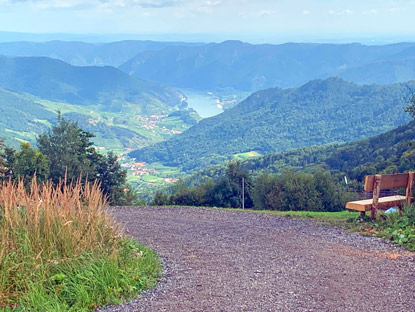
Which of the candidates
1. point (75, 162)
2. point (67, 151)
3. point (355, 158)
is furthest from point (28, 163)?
point (355, 158)

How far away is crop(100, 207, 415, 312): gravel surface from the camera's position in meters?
5.16

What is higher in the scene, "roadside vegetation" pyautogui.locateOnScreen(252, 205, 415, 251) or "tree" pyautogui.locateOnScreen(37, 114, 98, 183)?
"tree" pyautogui.locateOnScreen(37, 114, 98, 183)

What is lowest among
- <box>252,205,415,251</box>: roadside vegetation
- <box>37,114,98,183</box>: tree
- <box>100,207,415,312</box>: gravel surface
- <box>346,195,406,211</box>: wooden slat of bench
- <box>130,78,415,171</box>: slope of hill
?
<box>100,207,415,312</box>: gravel surface

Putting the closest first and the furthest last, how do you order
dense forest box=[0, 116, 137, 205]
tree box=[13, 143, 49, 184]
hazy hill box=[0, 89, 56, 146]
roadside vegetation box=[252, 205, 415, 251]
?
roadside vegetation box=[252, 205, 415, 251], tree box=[13, 143, 49, 184], dense forest box=[0, 116, 137, 205], hazy hill box=[0, 89, 56, 146]

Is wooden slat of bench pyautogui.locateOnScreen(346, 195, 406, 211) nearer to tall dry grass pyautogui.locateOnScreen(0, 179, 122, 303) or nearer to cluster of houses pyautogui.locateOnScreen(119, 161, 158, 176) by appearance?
tall dry grass pyautogui.locateOnScreen(0, 179, 122, 303)

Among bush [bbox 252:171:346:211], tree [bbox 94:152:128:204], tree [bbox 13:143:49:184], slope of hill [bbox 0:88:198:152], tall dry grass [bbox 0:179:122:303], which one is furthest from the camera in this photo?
slope of hill [bbox 0:88:198:152]

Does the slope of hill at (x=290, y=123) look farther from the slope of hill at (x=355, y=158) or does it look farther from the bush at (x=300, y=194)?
the bush at (x=300, y=194)

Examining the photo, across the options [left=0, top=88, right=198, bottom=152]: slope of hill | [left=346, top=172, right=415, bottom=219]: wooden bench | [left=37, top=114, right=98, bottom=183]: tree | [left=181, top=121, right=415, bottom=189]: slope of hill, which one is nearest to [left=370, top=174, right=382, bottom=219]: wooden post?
[left=346, top=172, right=415, bottom=219]: wooden bench

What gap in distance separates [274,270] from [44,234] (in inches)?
111

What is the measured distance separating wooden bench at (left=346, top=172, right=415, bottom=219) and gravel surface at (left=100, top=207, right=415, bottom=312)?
0.71m

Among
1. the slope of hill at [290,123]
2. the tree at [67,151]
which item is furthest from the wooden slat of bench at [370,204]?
the slope of hill at [290,123]

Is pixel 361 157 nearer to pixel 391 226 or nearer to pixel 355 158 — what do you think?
pixel 355 158

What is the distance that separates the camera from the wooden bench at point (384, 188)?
8570mm

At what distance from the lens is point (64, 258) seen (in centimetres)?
576
